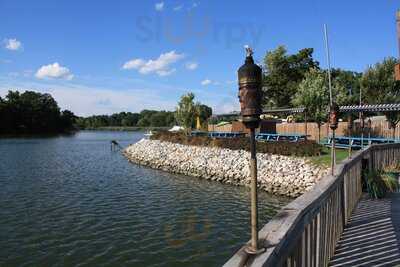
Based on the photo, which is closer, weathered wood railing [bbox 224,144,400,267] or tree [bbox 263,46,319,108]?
weathered wood railing [bbox 224,144,400,267]

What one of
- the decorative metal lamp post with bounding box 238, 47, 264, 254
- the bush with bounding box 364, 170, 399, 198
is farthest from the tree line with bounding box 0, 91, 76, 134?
the decorative metal lamp post with bounding box 238, 47, 264, 254

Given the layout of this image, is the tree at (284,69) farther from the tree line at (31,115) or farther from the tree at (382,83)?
the tree line at (31,115)

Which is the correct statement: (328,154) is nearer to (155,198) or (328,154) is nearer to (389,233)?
(155,198)

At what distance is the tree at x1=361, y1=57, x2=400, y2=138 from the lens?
4444 centimetres

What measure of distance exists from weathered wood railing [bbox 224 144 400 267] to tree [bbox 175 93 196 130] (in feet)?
141

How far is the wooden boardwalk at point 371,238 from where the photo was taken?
566 centimetres

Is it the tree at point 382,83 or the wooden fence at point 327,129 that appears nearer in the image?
the wooden fence at point 327,129

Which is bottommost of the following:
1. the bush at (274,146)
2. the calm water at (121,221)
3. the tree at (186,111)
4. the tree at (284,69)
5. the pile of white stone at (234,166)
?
the calm water at (121,221)

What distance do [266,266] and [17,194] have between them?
1872cm

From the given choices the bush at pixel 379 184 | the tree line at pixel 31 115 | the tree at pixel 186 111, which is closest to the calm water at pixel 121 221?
the bush at pixel 379 184

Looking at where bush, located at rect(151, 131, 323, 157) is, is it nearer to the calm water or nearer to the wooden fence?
the calm water

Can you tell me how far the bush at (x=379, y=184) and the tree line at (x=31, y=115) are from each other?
11860 centimetres

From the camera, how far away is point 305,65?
61.1 meters

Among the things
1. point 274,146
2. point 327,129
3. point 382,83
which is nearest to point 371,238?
point 274,146
